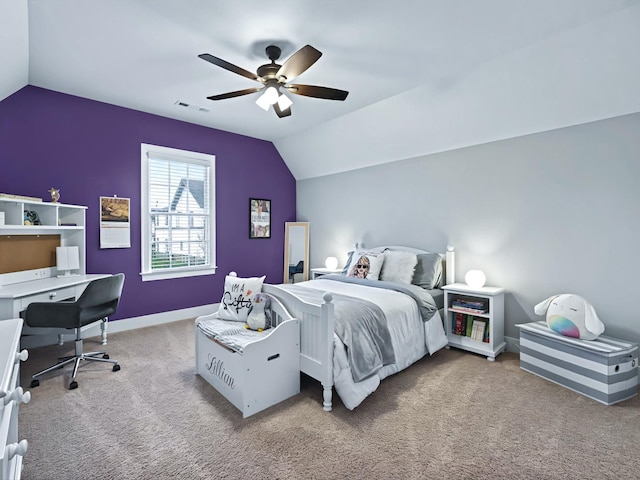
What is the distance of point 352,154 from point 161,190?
2.70 m

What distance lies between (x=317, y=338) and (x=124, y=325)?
290cm

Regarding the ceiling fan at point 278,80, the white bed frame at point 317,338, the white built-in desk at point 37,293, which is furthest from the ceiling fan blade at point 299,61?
the white built-in desk at point 37,293

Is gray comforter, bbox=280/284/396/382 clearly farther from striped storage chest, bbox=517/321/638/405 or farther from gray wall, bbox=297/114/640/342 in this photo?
gray wall, bbox=297/114/640/342

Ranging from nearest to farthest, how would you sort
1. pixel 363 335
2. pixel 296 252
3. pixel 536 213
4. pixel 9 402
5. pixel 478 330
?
1. pixel 9 402
2. pixel 363 335
3. pixel 536 213
4. pixel 478 330
5. pixel 296 252

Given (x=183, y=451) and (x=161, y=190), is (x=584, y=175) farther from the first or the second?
(x=161, y=190)

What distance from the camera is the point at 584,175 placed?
9.67 ft

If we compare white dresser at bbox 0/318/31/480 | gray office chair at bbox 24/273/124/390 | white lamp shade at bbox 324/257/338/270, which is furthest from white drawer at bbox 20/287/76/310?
white lamp shade at bbox 324/257/338/270

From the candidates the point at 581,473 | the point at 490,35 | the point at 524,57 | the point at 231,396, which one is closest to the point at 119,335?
the point at 231,396

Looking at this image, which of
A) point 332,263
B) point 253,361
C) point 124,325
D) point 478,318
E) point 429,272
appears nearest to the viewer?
point 253,361

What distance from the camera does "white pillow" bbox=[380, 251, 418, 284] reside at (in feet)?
12.1

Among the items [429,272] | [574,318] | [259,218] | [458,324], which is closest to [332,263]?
[259,218]

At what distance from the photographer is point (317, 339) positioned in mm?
2393

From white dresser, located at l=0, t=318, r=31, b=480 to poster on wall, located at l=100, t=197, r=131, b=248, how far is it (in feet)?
8.02

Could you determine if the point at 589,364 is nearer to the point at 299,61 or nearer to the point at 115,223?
the point at 299,61
